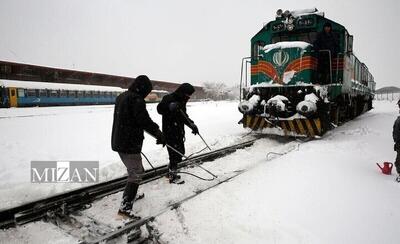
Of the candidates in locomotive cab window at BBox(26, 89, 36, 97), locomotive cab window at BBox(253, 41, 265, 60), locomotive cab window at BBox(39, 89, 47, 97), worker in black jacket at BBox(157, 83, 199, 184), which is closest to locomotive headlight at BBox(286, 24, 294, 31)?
locomotive cab window at BBox(253, 41, 265, 60)

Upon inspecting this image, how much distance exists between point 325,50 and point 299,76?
109 centimetres

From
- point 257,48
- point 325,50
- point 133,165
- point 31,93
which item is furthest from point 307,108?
point 31,93

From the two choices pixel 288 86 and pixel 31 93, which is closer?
pixel 288 86

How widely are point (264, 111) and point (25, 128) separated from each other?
10.3 metres

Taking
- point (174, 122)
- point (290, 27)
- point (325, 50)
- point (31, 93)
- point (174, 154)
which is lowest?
point (174, 154)

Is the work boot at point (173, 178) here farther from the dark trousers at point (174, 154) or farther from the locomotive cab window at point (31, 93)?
the locomotive cab window at point (31, 93)

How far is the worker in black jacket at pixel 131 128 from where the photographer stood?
3.45 metres

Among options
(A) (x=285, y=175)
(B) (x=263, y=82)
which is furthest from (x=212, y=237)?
(B) (x=263, y=82)

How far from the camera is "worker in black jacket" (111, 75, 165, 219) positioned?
136 inches

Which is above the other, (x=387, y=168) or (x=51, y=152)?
(x=387, y=168)

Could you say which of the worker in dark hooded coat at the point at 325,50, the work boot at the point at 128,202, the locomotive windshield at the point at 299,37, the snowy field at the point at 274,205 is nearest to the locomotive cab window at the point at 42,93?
the snowy field at the point at 274,205

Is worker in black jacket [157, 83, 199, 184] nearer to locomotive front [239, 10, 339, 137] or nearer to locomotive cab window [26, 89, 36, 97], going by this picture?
locomotive front [239, 10, 339, 137]

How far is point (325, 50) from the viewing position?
866 centimetres

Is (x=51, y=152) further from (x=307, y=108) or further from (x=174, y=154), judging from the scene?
(x=307, y=108)
